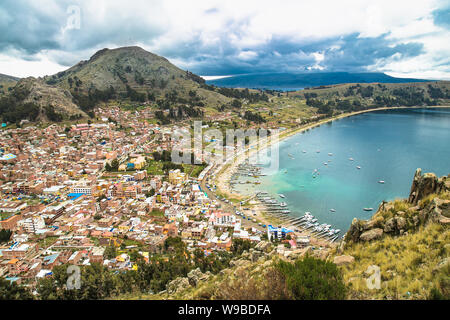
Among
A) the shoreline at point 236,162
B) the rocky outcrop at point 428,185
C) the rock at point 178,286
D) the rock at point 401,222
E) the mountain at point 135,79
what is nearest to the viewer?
the rock at point 401,222

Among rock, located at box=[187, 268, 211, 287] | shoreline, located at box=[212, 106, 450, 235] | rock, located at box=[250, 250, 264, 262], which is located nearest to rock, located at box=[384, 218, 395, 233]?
rock, located at box=[250, 250, 264, 262]

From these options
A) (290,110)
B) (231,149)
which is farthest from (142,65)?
(231,149)

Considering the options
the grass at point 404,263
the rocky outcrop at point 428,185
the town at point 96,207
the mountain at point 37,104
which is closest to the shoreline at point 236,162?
the town at point 96,207

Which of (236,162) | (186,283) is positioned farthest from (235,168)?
(186,283)

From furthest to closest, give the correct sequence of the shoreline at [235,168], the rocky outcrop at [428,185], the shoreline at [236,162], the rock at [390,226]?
1. the shoreline at [236,162]
2. the shoreline at [235,168]
3. the rocky outcrop at [428,185]
4. the rock at [390,226]

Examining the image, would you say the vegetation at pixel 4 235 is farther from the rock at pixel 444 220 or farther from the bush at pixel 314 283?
the rock at pixel 444 220

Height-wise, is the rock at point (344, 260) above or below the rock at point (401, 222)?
below

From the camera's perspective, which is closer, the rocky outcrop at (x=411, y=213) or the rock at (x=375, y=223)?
the rocky outcrop at (x=411, y=213)
